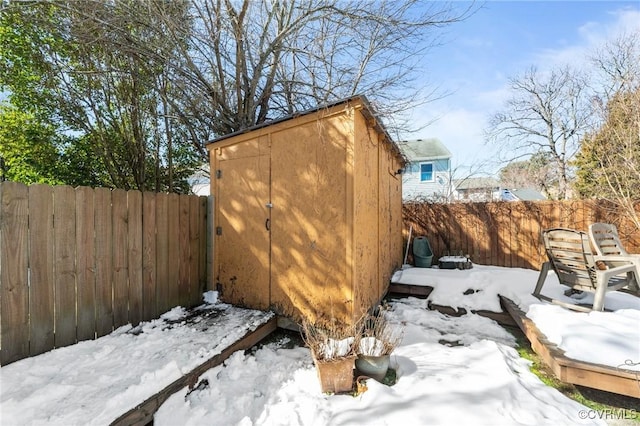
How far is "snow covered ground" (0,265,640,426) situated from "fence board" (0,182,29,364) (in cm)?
18

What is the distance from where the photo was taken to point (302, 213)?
10.9 feet

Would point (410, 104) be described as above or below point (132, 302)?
above

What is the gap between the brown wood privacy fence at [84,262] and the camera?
2242 millimetres

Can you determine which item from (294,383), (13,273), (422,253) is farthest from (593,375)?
(13,273)

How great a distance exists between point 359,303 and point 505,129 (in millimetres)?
14816

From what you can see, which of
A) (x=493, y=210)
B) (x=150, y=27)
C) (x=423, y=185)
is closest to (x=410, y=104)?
(x=493, y=210)

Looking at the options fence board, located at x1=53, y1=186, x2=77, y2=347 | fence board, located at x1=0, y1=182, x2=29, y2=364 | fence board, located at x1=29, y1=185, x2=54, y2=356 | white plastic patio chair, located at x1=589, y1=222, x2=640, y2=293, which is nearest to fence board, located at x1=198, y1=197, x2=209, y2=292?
fence board, located at x1=53, y1=186, x2=77, y2=347

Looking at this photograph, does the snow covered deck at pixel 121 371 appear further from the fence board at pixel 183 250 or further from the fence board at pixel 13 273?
the fence board at pixel 183 250

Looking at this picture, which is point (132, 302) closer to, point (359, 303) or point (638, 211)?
point (359, 303)

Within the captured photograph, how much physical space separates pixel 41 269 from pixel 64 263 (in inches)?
6.7

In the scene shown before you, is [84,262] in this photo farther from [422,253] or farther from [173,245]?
[422,253]

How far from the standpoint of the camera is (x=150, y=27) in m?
4.39

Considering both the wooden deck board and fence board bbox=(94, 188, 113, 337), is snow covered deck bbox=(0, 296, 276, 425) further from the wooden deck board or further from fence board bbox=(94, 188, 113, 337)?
the wooden deck board

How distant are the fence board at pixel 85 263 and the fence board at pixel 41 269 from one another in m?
0.21
